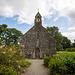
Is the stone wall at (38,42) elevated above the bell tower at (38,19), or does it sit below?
below

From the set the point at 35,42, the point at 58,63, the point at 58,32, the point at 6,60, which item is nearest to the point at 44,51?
→ the point at 35,42

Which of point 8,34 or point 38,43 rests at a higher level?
point 8,34

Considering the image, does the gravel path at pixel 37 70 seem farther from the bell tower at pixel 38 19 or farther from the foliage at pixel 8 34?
the foliage at pixel 8 34

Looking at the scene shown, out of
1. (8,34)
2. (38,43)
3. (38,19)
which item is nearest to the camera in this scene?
(38,43)

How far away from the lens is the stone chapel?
→ 1659 centimetres

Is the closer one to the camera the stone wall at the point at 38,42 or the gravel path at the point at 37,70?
the gravel path at the point at 37,70

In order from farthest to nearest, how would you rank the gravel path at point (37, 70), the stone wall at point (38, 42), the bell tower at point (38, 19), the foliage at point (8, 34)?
the foliage at point (8, 34)
the bell tower at point (38, 19)
the stone wall at point (38, 42)
the gravel path at point (37, 70)

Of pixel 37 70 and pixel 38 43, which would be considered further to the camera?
pixel 38 43

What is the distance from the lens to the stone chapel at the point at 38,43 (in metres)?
16.6

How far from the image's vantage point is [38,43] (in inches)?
673

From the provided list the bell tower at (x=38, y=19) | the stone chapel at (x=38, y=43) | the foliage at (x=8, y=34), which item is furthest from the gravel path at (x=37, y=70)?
the foliage at (x=8, y=34)

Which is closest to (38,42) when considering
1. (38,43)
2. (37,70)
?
(38,43)

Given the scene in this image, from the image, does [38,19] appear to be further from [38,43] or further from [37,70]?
[37,70]

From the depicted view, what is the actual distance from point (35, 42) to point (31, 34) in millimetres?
2435
